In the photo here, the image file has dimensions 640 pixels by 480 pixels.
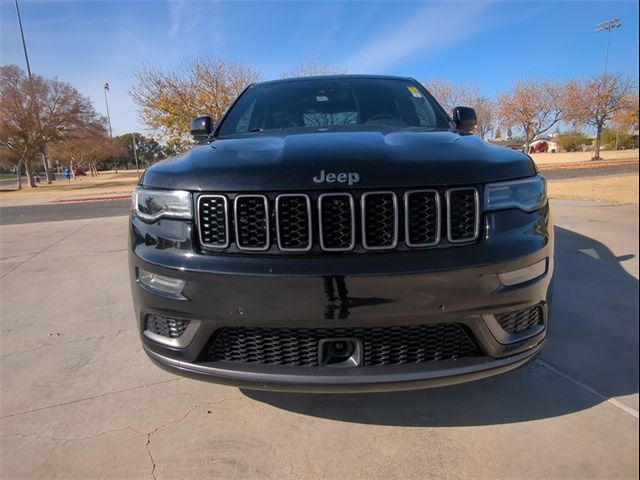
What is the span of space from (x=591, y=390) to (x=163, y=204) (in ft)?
7.75

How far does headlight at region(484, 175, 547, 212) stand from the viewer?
1839 mm

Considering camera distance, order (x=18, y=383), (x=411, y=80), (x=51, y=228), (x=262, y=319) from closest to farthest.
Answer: (x=262, y=319) → (x=18, y=383) → (x=411, y=80) → (x=51, y=228)

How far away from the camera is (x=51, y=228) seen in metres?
9.18

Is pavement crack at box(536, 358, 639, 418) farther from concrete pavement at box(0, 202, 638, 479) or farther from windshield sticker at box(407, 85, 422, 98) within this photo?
windshield sticker at box(407, 85, 422, 98)

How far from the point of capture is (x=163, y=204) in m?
1.92

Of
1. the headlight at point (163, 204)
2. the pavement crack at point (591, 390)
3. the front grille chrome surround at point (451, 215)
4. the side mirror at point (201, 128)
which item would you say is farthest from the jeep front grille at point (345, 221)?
the side mirror at point (201, 128)

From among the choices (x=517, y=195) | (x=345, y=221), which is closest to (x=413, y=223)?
(x=345, y=221)

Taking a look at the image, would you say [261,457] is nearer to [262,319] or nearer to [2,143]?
[262,319]

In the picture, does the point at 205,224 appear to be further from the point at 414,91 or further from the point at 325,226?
the point at 414,91

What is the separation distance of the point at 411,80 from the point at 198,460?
3.20 metres

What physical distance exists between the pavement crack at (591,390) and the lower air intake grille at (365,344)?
94cm

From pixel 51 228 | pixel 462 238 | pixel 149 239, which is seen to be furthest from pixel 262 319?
pixel 51 228

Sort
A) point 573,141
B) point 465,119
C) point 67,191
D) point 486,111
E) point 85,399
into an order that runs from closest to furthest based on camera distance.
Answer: point 85,399
point 465,119
point 67,191
point 486,111
point 573,141

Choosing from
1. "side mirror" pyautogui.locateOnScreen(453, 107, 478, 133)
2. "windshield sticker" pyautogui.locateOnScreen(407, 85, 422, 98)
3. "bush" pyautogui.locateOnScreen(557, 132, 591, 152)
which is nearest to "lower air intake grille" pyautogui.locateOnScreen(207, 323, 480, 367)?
"side mirror" pyautogui.locateOnScreen(453, 107, 478, 133)
